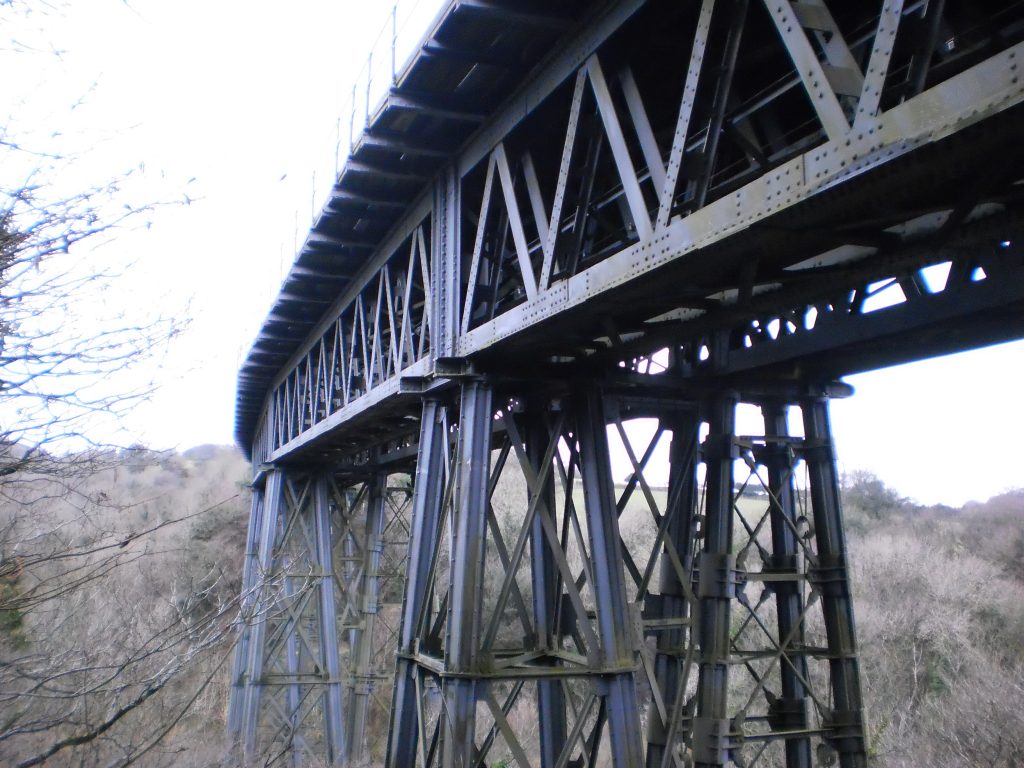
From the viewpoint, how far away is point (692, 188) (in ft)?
12.7

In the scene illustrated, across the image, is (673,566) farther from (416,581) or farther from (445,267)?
(445,267)

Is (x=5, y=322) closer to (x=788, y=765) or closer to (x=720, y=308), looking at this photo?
(x=720, y=308)

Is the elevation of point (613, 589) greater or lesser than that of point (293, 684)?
greater

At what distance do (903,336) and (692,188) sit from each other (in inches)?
95.6

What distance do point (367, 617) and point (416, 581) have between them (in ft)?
25.3

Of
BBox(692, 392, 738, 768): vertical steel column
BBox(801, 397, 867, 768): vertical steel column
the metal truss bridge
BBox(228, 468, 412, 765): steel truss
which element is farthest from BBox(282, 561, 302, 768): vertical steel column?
BBox(801, 397, 867, 768): vertical steel column

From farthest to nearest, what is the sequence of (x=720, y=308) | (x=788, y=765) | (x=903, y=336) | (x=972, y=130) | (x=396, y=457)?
1. (x=396, y=457)
2. (x=788, y=765)
3. (x=903, y=336)
4. (x=720, y=308)
5. (x=972, y=130)

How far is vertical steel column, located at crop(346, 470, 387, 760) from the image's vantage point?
43.9ft

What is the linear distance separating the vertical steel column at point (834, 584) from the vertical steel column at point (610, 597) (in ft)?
7.10

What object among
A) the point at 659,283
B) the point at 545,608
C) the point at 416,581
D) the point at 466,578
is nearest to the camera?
the point at 659,283

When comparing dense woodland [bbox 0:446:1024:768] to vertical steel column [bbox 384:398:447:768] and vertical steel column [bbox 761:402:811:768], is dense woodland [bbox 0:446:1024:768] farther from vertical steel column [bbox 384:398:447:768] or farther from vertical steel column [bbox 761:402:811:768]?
vertical steel column [bbox 761:402:811:768]

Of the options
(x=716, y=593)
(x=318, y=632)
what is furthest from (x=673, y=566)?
(x=318, y=632)

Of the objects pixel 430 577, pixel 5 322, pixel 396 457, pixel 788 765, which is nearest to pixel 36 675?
pixel 5 322

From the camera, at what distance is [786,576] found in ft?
22.4
